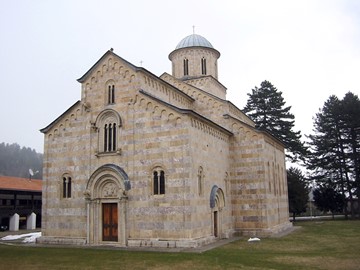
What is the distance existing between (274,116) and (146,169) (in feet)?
104

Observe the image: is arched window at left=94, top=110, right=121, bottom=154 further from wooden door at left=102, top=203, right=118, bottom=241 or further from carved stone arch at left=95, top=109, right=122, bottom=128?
wooden door at left=102, top=203, right=118, bottom=241

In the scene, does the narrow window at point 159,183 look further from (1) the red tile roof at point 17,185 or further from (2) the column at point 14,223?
(2) the column at point 14,223

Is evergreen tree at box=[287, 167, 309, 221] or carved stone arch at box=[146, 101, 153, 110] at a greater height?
carved stone arch at box=[146, 101, 153, 110]

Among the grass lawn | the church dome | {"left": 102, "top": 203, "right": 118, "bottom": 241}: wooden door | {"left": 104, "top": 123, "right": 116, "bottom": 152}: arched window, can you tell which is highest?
the church dome

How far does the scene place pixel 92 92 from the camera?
24406mm

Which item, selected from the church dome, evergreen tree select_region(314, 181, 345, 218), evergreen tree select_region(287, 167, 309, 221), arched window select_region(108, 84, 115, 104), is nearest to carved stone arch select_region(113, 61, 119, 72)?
arched window select_region(108, 84, 115, 104)

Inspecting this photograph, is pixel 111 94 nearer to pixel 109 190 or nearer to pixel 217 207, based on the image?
pixel 109 190

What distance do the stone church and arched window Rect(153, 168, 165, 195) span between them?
57 millimetres

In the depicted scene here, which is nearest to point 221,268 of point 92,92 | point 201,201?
point 201,201

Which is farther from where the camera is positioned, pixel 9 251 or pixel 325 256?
pixel 9 251

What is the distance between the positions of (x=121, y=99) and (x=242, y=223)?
12.3m

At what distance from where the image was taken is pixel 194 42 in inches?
1324

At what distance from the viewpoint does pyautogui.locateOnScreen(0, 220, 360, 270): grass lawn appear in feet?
48.4

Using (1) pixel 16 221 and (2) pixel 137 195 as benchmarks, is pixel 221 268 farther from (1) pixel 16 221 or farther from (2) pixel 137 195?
(1) pixel 16 221
